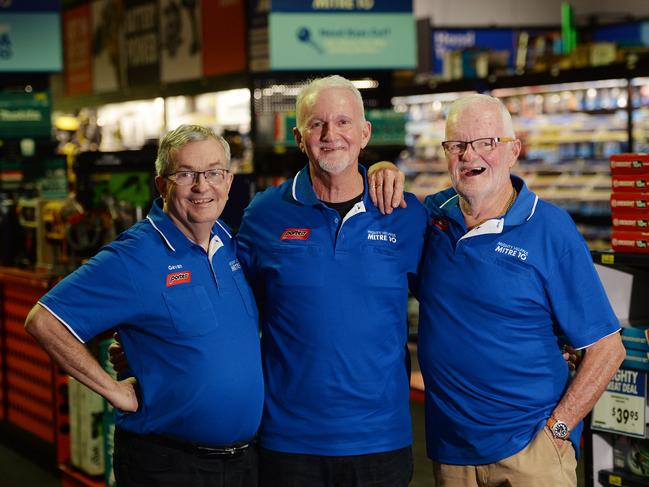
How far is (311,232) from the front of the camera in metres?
3.01

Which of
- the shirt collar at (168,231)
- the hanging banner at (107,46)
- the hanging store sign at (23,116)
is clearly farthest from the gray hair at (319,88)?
the hanging banner at (107,46)

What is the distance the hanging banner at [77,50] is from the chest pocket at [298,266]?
10.6 metres

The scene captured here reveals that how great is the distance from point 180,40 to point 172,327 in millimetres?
8152

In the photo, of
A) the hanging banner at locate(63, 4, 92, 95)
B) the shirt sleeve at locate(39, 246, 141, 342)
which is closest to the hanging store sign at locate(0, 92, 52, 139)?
the hanging banner at locate(63, 4, 92, 95)

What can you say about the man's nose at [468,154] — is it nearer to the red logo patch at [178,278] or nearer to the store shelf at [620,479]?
the red logo patch at [178,278]

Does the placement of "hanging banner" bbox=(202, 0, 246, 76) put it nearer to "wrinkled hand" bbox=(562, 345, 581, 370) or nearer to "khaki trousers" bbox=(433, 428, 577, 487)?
"wrinkled hand" bbox=(562, 345, 581, 370)

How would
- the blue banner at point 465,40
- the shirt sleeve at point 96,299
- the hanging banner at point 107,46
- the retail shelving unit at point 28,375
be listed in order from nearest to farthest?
1. the shirt sleeve at point 96,299
2. the retail shelving unit at point 28,375
3. the hanging banner at point 107,46
4. the blue banner at point 465,40

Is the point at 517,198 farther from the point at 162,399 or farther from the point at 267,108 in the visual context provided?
the point at 267,108

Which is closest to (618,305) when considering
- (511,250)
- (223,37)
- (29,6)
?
(511,250)

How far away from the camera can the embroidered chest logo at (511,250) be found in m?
2.87

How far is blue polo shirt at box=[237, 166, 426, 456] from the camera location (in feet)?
9.62

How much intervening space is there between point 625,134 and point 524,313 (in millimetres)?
7485

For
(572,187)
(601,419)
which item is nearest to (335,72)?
(572,187)

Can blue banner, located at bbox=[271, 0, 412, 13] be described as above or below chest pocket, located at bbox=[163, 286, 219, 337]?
above
